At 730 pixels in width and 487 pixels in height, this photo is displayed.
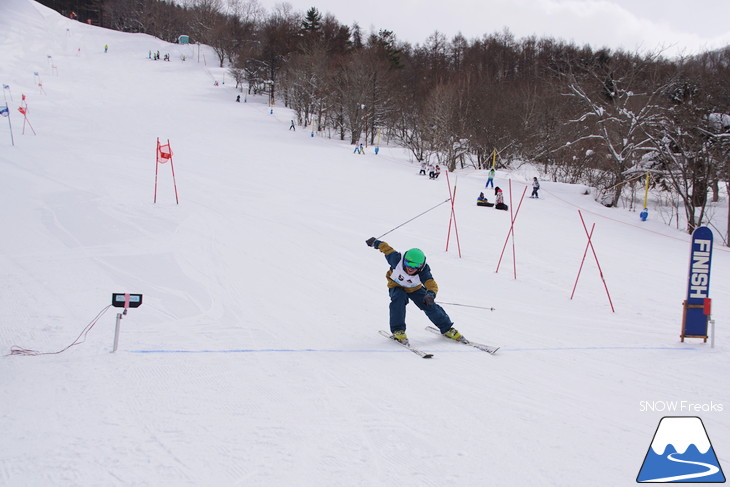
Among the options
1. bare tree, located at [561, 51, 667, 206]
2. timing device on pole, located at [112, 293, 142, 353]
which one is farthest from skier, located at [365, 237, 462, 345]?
bare tree, located at [561, 51, 667, 206]

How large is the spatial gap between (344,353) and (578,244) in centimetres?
1105

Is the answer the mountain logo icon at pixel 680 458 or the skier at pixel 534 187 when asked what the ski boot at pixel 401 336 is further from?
the skier at pixel 534 187

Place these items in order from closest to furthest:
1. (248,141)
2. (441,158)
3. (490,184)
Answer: (490,184) → (248,141) → (441,158)

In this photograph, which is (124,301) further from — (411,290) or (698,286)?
(698,286)

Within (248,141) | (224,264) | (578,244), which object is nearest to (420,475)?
(224,264)

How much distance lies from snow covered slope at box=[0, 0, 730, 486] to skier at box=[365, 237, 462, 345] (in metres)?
0.38

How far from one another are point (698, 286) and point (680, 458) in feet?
13.3

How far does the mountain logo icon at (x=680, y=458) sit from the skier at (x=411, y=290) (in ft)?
9.48

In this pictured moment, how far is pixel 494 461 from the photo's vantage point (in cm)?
375

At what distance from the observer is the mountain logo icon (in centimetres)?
364

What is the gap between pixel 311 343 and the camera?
6.47 meters

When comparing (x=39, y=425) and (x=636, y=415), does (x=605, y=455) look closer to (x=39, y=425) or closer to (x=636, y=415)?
(x=636, y=415)

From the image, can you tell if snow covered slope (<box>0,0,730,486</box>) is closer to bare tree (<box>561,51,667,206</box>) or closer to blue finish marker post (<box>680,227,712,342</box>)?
blue finish marker post (<box>680,227,712,342</box>)

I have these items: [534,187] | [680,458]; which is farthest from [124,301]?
[534,187]
